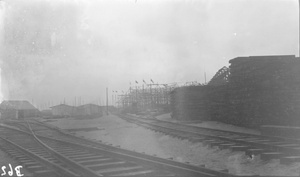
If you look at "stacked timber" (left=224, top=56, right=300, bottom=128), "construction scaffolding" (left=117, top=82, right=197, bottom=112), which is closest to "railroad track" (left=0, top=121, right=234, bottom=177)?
"stacked timber" (left=224, top=56, right=300, bottom=128)

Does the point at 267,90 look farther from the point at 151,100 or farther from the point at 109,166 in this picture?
the point at 151,100

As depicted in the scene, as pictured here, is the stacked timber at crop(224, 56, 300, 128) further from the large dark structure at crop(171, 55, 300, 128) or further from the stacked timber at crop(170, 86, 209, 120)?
the stacked timber at crop(170, 86, 209, 120)

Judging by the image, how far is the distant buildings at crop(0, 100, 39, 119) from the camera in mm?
48247

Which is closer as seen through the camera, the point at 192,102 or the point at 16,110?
the point at 192,102

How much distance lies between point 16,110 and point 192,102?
129ft

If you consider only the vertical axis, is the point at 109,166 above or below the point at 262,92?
below

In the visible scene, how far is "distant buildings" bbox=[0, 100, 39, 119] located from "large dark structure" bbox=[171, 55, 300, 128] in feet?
129

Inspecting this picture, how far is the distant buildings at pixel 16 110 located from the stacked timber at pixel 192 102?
3349 cm

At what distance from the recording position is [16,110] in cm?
5100

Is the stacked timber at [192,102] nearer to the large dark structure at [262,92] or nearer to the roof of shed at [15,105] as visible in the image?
the large dark structure at [262,92]

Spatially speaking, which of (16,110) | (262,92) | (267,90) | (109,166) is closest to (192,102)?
(262,92)

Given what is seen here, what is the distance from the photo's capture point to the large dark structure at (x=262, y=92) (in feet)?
43.5

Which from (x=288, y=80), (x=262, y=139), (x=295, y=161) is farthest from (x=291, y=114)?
(x=295, y=161)

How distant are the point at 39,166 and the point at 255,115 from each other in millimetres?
10560
